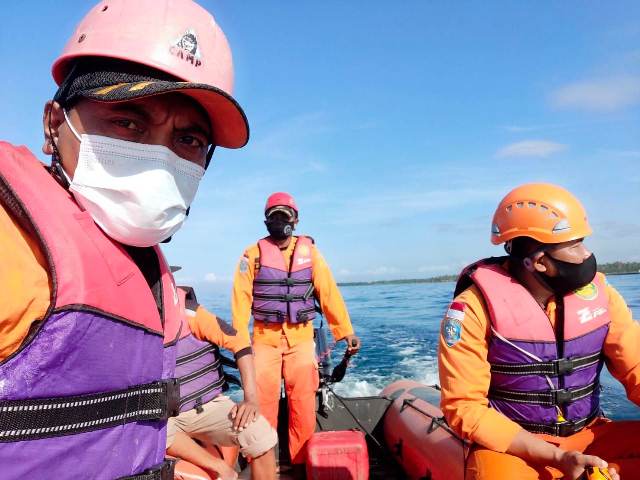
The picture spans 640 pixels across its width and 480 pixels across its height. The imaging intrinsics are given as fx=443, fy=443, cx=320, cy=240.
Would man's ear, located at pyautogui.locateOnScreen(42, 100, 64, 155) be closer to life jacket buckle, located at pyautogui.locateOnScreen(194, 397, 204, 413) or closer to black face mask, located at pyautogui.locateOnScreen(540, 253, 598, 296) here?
life jacket buckle, located at pyautogui.locateOnScreen(194, 397, 204, 413)

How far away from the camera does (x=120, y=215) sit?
1080 mm

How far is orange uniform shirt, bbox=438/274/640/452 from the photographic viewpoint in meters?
2.22

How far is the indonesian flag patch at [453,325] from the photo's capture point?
239cm

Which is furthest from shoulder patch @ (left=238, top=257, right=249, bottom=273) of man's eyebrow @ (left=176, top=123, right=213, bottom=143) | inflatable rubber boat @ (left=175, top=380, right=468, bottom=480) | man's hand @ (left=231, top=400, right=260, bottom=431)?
man's eyebrow @ (left=176, top=123, right=213, bottom=143)

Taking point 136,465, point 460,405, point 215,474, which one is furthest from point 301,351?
point 136,465

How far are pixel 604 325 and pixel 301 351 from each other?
121 inches

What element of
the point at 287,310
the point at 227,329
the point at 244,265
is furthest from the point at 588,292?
the point at 244,265

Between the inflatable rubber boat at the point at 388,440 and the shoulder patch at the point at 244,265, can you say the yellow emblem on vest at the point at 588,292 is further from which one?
the shoulder patch at the point at 244,265

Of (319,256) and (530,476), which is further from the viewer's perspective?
(319,256)

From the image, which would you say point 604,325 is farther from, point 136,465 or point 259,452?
point 136,465

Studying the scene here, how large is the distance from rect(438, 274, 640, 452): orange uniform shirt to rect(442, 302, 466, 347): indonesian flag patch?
0.06 ft

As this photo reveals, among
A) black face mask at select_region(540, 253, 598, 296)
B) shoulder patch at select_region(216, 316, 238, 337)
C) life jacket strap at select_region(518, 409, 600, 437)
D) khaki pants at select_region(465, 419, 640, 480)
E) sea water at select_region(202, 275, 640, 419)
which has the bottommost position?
sea water at select_region(202, 275, 640, 419)

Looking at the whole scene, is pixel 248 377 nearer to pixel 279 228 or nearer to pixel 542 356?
pixel 542 356

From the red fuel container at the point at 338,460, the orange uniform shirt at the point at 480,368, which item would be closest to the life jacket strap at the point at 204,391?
the red fuel container at the point at 338,460
